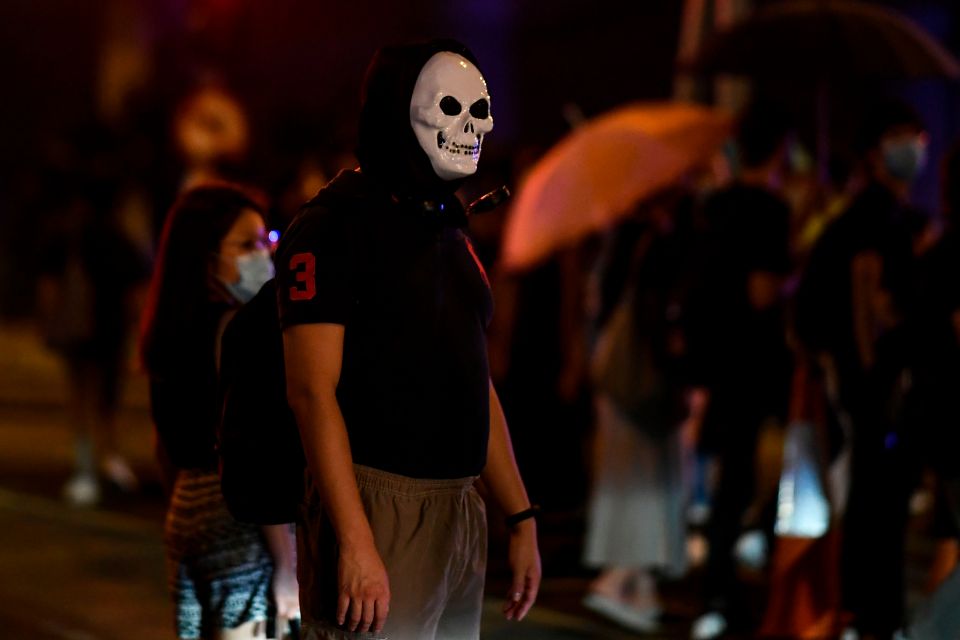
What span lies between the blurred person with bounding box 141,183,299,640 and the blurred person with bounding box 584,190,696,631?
2.59m

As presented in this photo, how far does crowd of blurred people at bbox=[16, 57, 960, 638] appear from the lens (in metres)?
5.11

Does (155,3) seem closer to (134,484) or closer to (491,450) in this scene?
(134,484)

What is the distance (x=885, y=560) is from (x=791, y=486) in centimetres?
47

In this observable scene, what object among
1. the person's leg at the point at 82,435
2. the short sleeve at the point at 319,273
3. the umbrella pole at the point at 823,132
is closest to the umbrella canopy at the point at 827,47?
the umbrella pole at the point at 823,132

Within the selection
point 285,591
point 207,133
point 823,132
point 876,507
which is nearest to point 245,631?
point 285,591

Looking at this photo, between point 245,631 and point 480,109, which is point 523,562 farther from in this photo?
point 480,109

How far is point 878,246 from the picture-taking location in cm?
520

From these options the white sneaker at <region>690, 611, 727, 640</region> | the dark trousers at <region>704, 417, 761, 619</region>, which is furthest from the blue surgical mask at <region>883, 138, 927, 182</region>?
the white sneaker at <region>690, 611, 727, 640</region>

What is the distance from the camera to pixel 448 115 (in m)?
2.95

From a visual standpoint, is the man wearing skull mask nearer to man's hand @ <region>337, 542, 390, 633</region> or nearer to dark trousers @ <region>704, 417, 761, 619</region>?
man's hand @ <region>337, 542, 390, 633</region>

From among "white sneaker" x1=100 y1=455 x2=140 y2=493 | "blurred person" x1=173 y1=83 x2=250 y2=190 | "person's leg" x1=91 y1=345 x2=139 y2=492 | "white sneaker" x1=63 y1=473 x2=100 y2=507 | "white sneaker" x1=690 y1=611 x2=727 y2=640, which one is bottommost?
"white sneaker" x1=690 y1=611 x2=727 y2=640

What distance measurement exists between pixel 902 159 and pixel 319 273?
3.25 metres

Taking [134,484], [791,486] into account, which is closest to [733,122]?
[791,486]

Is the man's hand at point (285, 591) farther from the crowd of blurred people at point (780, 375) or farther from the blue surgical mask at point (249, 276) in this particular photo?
the crowd of blurred people at point (780, 375)
